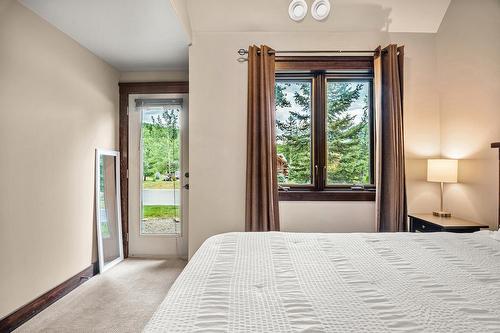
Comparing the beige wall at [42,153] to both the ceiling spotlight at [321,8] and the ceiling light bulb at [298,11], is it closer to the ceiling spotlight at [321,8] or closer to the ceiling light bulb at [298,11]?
the ceiling light bulb at [298,11]

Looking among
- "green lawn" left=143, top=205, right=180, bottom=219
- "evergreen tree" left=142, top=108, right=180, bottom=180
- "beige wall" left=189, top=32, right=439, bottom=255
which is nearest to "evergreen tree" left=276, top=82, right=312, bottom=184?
"beige wall" left=189, top=32, right=439, bottom=255

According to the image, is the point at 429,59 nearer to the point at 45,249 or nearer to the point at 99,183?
the point at 99,183

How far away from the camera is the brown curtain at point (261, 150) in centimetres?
308

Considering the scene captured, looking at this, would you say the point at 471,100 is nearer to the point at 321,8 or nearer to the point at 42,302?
the point at 321,8

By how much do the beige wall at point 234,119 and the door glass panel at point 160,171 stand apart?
81cm

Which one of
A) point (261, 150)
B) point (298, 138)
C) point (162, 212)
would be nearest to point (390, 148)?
point (298, 138)

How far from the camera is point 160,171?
3.96m

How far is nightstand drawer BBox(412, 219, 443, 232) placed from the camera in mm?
2704

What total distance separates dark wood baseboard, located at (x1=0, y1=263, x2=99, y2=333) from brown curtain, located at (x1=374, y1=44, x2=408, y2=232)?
306cm

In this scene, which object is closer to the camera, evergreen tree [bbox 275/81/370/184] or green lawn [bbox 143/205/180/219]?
evergreen tree [bbox 275/81/370/184]

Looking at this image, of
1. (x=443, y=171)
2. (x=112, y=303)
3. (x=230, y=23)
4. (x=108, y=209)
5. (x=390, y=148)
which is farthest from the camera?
(x=108, y=209)

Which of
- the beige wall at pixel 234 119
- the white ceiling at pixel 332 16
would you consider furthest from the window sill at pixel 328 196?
the white ceiling at pixel 332 16

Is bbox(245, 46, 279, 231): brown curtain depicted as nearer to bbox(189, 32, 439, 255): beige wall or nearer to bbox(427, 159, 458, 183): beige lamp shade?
bbox(189, 32, 439, 255): beige wall

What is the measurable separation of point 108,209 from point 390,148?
3238 millimetres
